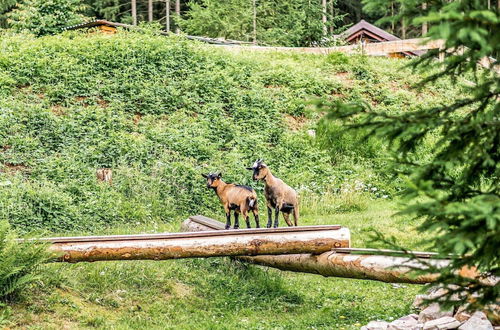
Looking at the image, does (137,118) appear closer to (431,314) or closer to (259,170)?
(259,170)

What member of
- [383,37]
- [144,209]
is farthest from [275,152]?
[383,37]

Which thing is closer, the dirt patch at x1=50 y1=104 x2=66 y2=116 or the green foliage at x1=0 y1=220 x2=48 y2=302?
the green foliage at x1=0 y1=220 x2=48 y2=302

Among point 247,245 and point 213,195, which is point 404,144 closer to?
point 247,245

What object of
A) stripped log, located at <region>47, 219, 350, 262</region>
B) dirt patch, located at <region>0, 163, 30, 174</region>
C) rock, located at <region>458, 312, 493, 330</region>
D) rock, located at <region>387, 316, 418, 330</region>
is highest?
stripped log, located at <region>47, 219, 350, 262</region>

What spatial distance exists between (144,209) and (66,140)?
11.5ft

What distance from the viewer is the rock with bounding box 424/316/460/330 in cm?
948

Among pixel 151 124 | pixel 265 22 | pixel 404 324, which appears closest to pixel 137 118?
pixel 151 124

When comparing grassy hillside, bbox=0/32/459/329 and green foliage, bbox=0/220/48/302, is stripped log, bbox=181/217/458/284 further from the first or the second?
green foliage, bbox=0/220/48/302

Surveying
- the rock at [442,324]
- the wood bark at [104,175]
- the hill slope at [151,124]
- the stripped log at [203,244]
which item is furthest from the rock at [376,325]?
the wood bark at [104,175]

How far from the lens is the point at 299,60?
1118 inches

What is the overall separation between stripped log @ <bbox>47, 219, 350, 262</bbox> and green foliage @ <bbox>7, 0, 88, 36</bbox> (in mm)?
20200

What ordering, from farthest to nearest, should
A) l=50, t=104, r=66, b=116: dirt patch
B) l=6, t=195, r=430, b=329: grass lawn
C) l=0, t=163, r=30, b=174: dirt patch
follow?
1. l=50, t=104, r=66, b=116: dirt patch
2. l=0, t=163, r=30, b=174: dirt patch
3. l=6, t=195, r=430, b=329: grass lawn

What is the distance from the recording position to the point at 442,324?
9.49 metres

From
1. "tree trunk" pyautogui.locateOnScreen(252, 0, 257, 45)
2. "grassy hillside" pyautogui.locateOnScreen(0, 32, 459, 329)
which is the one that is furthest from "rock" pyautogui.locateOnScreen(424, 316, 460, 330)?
"tree trunk" pyautogui.locateOnScreen(252, 0, 257, 45)
